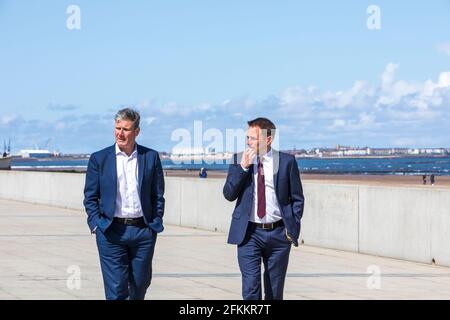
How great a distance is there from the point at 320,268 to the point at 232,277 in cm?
166

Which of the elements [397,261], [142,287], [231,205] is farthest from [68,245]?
[142,287]

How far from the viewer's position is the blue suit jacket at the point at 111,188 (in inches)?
329

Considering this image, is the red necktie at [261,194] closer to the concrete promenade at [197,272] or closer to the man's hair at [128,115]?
the man's hair at [128,115]

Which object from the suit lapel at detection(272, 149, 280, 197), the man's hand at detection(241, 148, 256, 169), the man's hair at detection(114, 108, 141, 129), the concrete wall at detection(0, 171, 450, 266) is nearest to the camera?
the man's hair at detection(114, 108, 141, 129)

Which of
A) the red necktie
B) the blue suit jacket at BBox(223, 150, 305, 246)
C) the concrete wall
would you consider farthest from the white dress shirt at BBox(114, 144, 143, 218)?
the concrete wall

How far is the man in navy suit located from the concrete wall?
244 inches

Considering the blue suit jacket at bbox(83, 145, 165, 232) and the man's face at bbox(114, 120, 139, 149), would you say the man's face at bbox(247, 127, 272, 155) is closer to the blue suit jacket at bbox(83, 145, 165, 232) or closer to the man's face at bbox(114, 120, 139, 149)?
the blue suit jacket at bbox(83, 145, 165, 232)

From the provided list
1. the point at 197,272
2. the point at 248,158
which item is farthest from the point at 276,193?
the point at 197,272

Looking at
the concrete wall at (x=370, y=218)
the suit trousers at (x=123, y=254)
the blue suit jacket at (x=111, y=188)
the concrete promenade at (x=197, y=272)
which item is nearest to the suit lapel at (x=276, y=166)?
the blue suit jacket at (x=111, y=188)

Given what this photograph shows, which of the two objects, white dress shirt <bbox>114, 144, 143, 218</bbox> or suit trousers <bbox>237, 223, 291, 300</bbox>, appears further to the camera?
suit trousers <bbox>237, 223, 291, 300</bbox>

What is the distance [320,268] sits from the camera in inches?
559

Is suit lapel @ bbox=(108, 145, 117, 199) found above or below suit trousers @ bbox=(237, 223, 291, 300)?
above

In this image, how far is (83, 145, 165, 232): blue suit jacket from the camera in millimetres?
8352
